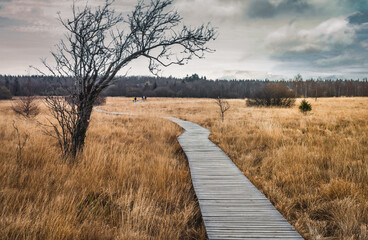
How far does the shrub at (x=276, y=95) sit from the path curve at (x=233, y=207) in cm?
2520

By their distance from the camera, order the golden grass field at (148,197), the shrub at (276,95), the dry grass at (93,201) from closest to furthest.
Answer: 1. the dry grass at (93,201)
2. the golden grass field at (148,197)
3. the shrub at (276,95)

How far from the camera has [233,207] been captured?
3.18 metres

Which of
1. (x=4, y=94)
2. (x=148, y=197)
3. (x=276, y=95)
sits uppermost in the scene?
(x=4, y=94)

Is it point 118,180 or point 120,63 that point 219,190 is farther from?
point 120,63

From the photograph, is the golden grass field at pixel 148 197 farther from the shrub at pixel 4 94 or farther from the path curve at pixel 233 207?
the shrub at pixel 4 94

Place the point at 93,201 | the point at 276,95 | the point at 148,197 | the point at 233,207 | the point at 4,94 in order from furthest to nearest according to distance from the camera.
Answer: the point at 4,94, the point at 276,95, the point at 148,197, the point at 93,201, the point at 233,207

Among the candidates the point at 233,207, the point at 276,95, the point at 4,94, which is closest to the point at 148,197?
the point at 233,207

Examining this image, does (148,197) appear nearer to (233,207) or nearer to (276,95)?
(233,207)

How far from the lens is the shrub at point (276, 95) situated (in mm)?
27438

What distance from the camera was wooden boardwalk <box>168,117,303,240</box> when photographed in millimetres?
2562

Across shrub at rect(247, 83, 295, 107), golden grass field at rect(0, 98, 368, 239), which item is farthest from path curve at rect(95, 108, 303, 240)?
shrub at rect(247, 83, 295, 107)

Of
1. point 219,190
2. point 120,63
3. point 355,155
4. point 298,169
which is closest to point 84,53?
point 120,63

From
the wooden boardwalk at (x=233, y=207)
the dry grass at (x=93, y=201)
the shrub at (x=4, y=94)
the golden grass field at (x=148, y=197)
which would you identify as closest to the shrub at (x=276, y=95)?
the golden grass field at (x=148, y=197)

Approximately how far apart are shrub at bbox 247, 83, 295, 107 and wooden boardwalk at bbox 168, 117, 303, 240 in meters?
25.2
